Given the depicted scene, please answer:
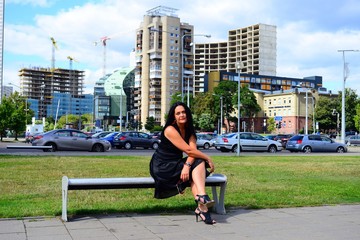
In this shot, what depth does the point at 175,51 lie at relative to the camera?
13975 centimetres

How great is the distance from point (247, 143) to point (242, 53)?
13276 cm

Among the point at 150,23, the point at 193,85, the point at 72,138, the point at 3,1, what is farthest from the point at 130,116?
the point at 72,138

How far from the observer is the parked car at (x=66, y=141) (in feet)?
92.2

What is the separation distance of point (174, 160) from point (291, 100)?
364ft

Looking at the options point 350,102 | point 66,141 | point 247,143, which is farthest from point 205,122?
point 66,141

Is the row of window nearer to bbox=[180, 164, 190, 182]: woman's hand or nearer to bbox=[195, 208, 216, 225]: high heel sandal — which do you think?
bbox=[180, 164, 190, 182]: woman's hand

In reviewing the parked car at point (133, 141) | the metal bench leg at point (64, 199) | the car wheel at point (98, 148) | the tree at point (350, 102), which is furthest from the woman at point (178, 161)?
the tree at point (350, 102)

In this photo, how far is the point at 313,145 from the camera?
120 feet

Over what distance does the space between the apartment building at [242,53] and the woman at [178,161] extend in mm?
144273

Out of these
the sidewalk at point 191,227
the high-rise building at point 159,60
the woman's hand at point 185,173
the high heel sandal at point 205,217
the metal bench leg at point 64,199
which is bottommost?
the sidewalk at point 191,227

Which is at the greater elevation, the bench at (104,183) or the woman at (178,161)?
the woman at (178,161)

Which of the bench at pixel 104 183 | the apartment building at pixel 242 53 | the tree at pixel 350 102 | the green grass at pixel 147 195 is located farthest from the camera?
the apartment building at pixel 242 53

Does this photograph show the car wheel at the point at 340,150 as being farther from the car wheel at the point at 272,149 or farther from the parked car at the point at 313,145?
the car wheel at the point at 272,149

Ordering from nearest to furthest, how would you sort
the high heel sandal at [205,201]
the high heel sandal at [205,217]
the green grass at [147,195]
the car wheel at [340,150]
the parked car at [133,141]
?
the high heel sandal at [205,201]
the high heel sandal at [205,217]
the green grass at [147,195]
the car wheel at [340,150]
the parked car at [133,141]
